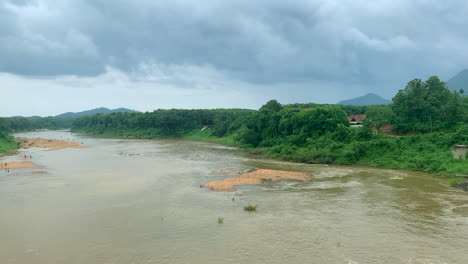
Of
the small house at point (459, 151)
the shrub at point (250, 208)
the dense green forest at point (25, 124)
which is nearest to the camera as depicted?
the shrub at point (250, 208)

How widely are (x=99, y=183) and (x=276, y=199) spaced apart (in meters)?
15.3

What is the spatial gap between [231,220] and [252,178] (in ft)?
37.2

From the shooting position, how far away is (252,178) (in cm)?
3020

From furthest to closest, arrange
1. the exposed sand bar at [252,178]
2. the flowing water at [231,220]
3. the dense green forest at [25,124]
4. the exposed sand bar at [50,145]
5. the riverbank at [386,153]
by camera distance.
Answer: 1. the dense green forest at [25,124]
2. the exposed sand bar at [50,145]
3. the riverbank at [386,153]
4. the exposed sand bar at [252,178]
5. the flowing water at [231,220]

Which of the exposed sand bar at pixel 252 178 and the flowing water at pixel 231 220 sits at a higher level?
the exposed sand bar at pixel 252 178

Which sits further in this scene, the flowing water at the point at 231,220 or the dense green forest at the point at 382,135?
the dense green forest at the point at 382,135

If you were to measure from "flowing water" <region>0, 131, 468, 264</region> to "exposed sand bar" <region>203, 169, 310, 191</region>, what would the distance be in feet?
3.61

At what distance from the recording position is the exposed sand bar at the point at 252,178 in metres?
27.2

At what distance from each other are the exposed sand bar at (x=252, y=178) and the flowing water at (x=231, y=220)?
1.10 meters

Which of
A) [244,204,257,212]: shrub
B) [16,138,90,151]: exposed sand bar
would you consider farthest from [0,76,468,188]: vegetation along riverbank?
[244,204,257,212]: shrub

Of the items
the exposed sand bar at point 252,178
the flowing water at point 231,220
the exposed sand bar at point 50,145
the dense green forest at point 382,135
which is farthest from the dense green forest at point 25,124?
the exposed sand bar at point 252,178

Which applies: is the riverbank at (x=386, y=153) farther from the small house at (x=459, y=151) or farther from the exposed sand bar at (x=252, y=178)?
the exposed sand bar at (x=252, y=178)

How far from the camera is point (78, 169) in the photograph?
36.9m

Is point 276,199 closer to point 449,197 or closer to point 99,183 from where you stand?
point 449,197
